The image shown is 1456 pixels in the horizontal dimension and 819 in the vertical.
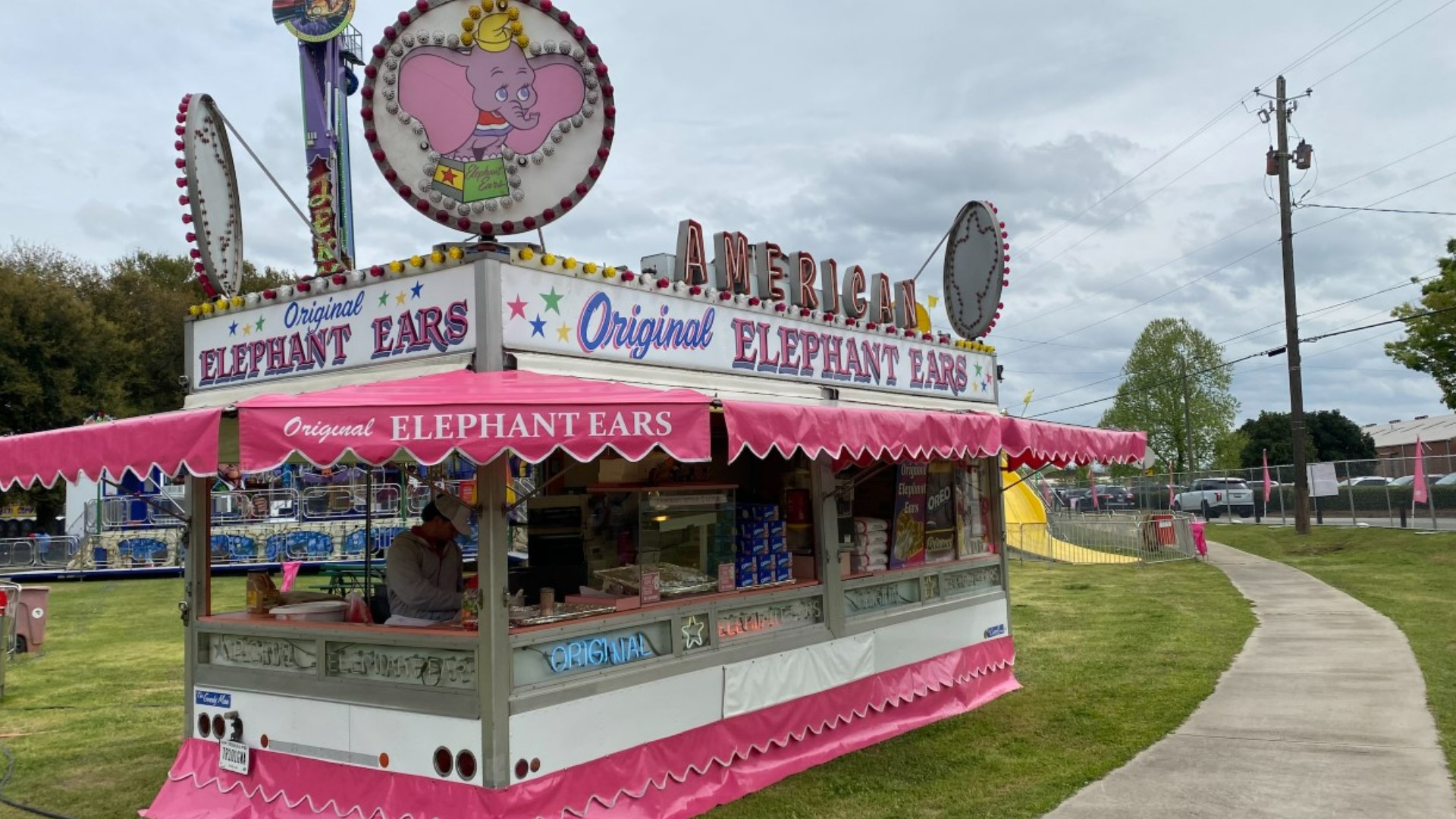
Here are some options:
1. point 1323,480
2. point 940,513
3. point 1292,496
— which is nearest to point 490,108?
point 940,513

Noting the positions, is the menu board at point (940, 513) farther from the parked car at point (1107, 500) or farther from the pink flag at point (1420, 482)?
the parked car at point (1107, 500)

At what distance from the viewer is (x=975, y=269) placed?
37.4 feet

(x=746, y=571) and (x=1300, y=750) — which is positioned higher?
(x=746, y=571)

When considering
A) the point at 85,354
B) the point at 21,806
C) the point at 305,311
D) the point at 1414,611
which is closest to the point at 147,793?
the point at 21,806

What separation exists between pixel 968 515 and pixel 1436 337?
88.5 ft

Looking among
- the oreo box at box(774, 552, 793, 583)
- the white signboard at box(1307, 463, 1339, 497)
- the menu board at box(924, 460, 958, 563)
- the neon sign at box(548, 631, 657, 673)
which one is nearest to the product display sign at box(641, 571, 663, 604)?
the neon sign at box(548, 631, 657, 673)

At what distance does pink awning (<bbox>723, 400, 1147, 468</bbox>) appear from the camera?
5.66 m

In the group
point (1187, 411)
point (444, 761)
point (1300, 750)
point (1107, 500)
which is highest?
point (1187, 411)

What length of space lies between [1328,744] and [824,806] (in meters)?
3.86

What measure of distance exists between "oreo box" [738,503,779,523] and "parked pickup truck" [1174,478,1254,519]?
1267 inches

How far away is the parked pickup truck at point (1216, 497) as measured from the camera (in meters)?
37.5

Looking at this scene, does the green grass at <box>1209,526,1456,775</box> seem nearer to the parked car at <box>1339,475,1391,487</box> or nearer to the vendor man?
the parked car at <box>1339,475,1391,487</box>

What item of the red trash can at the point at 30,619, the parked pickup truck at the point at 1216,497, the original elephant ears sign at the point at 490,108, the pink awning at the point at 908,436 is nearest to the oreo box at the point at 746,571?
the pink awning at the point at 908,436

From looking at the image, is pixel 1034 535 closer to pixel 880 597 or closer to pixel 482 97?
pixel 880 597
